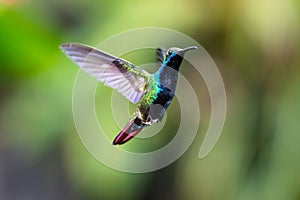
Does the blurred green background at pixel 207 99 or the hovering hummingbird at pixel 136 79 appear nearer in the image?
the hovering hummingbird at pixel 136 79

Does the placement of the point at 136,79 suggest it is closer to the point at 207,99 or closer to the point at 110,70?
the point at 110,70

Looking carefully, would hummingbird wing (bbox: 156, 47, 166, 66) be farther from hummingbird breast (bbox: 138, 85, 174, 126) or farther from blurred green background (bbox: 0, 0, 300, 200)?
blurred green background (bbox: 0, 0, 300, 200)

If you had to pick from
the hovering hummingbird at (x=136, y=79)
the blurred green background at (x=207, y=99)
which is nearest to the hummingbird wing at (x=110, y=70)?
the hovering hummingbird at (x=136, y=79)

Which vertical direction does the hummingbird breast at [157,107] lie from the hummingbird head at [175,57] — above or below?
below

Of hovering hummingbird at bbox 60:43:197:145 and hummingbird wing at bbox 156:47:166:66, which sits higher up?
hummingbird wing at bbox 156:47:166:66

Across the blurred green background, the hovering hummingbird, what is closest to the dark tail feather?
the hovering hummingbird

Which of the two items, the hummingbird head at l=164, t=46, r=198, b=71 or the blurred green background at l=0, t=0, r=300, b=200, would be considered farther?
the blurred green background at l=0, t=0, r=300, b=200

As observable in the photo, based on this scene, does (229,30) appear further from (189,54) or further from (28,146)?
(189,54)

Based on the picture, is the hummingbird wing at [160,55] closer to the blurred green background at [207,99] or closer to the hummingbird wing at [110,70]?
the hummingbird wing at [110,70]
